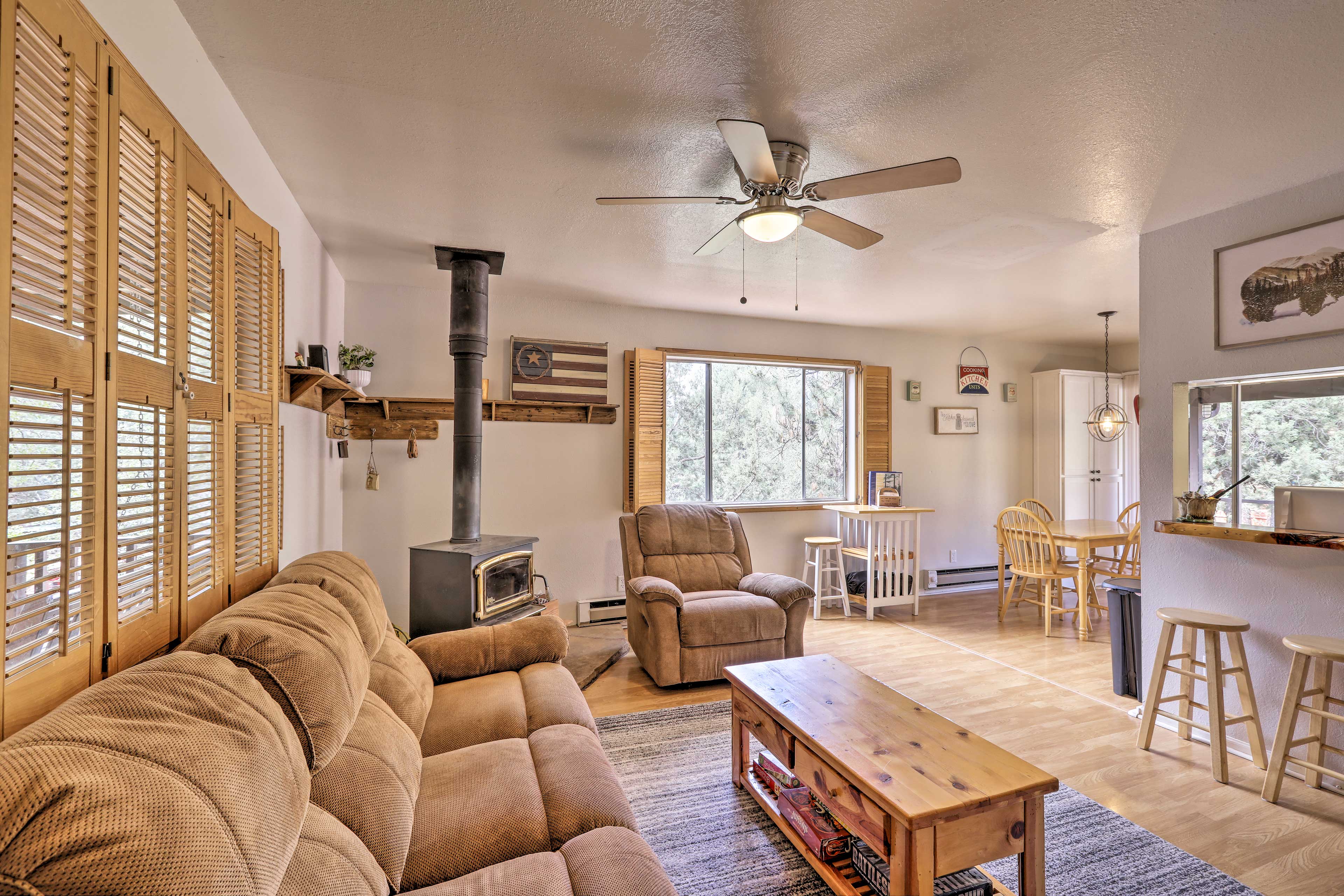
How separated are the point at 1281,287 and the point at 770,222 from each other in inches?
90.1

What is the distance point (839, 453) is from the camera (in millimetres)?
5949

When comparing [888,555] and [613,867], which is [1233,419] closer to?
[888,555]

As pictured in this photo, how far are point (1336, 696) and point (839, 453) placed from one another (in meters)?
3.71

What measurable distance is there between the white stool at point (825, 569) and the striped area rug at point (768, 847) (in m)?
2.68

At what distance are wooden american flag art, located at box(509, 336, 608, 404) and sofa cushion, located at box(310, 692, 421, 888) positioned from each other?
3381 millimetres

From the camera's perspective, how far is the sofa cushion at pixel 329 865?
1.00m

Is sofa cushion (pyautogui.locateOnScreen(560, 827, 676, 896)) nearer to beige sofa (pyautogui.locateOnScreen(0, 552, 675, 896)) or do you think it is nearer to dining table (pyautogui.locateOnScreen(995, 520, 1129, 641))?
beige sofa (pyautogui.locateOnScreen(0, 552, 675, 896))

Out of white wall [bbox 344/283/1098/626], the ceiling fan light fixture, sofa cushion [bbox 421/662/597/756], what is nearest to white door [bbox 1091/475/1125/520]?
white wall [bbox 344/283/1098/626]

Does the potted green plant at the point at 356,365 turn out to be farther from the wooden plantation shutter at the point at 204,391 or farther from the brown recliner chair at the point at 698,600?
the wooden plantation shutter at the point at 204,391

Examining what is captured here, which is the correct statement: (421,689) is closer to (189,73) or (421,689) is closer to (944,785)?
(944,785)

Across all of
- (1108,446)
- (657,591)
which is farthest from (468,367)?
(1108,446)

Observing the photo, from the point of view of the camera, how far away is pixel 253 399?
6.82 feet

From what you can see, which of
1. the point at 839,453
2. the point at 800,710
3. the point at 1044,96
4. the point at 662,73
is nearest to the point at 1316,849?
the point at 800,710

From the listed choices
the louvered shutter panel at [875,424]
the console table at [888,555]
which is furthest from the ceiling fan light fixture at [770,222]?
the louvered shutter panel at [875,424]
